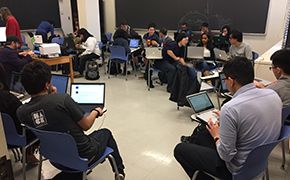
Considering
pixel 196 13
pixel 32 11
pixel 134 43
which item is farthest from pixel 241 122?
pixel 32 11

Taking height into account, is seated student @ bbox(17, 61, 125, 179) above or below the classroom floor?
above

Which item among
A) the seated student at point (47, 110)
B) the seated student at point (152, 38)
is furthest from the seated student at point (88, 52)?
the seated student at point (47, 110)

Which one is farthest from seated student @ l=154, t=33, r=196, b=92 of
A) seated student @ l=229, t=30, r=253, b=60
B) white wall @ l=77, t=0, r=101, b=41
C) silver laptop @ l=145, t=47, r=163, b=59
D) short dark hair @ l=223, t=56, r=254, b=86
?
white wall @ l=77, t=0, r=101, b=41

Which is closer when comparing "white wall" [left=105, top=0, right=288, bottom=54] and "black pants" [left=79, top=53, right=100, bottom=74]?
"white wall" [left=105, top=0, right=288, bottom=54]

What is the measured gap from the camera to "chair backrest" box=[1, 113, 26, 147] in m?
2.10

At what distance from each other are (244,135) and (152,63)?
12.0ft

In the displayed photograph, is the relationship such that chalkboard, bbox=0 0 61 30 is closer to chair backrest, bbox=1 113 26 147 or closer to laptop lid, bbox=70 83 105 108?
laptop lid, bbox=70 83 105 108

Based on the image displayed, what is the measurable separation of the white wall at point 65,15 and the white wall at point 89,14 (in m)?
1.97

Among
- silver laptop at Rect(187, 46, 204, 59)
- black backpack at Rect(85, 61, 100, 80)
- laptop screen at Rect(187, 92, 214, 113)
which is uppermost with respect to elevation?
silver laptop at Rect(187, 46, 204, 59)

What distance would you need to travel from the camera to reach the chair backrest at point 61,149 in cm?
166

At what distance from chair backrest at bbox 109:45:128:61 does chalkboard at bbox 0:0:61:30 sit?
404 cm

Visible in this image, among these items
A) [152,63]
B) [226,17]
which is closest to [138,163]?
[152,63]

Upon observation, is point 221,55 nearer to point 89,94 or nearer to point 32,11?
point 89,94

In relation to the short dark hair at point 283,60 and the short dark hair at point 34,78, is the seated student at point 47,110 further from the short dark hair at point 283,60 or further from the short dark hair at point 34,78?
the short dark hair at point 283,60
